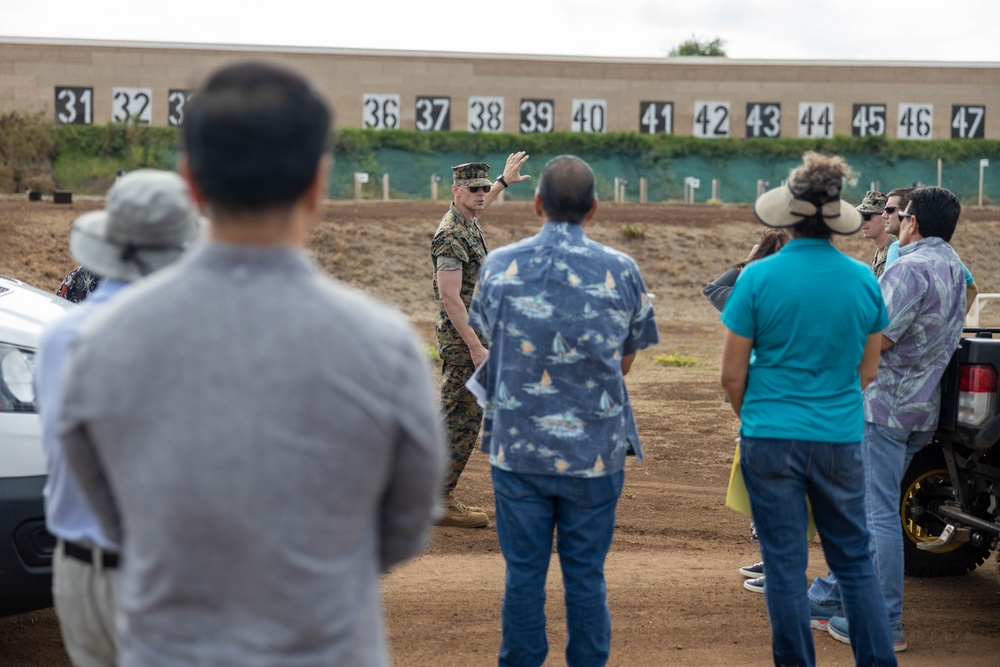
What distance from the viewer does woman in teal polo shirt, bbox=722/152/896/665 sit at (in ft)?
13.7

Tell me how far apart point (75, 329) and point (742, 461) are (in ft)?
8.67

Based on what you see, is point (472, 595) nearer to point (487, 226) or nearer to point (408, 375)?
point (408, 375)

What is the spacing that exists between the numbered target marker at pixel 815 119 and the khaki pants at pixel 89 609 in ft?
166

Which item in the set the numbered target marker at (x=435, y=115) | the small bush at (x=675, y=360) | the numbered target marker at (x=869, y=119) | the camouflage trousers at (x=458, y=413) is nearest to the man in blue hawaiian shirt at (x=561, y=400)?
the camouflage trousers at (x=458, y=413)

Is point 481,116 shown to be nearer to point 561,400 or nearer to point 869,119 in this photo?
point 869,119

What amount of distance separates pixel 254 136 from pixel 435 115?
47106 mm

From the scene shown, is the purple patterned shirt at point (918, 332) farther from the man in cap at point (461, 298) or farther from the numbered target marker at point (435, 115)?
the numbered target marker at point (435, 115)

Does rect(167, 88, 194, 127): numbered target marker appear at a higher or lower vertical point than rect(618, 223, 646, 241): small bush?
higher

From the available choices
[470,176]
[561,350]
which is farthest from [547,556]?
[470,176]

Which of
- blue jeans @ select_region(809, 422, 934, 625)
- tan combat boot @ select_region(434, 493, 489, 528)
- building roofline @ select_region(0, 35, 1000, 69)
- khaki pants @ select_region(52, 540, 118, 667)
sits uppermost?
building roofline @ select_region(0, 35, 1000, 69)

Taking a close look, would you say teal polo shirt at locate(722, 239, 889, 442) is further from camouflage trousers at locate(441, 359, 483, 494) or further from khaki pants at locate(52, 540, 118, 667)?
camouflage trousers at locate(441, 359, 483, 494)

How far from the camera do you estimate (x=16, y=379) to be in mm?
4527

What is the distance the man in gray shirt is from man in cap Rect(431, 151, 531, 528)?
4.59 m

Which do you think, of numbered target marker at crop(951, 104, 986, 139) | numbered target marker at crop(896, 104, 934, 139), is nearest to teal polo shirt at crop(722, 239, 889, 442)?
numbered target marker at crop(896, 104, 934, 139)
